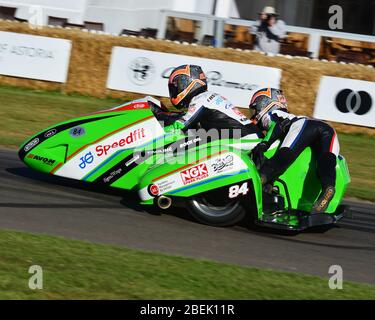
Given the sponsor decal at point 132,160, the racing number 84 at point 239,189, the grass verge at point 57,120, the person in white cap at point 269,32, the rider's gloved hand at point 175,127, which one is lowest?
the grass verge at point 57,120

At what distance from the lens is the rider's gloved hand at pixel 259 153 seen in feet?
24.8

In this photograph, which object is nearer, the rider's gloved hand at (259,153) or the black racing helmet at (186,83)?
the rider's gloved hand at (259,153)

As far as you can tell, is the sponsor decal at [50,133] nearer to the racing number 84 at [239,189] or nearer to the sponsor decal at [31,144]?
the sponsor decal at [31,144]

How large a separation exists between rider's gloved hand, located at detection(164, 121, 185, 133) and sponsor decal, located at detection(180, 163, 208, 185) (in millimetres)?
628

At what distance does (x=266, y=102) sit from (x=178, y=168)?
1.25 metres

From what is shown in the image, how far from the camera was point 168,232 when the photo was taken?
7.05 meters

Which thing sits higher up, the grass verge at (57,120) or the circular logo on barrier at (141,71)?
the circular logo on barrier at (141,71)

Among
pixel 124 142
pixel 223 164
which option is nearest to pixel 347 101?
pixel 124 142

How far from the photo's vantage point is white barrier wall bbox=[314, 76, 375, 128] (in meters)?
14.1

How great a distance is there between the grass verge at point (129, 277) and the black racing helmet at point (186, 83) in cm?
225

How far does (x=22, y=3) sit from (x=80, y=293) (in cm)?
1782

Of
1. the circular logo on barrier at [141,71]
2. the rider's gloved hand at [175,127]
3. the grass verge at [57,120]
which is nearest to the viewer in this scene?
the rider's gloved hand at [175,127]

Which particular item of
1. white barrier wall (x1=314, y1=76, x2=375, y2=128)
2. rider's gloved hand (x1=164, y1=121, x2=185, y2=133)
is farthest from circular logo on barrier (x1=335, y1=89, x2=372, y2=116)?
rider's gloved hand (x1=164, y1=121, x2=185, y2=133)

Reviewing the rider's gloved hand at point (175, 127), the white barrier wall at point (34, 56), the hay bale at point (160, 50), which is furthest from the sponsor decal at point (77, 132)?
the white barrier wall at point (34, 56)
